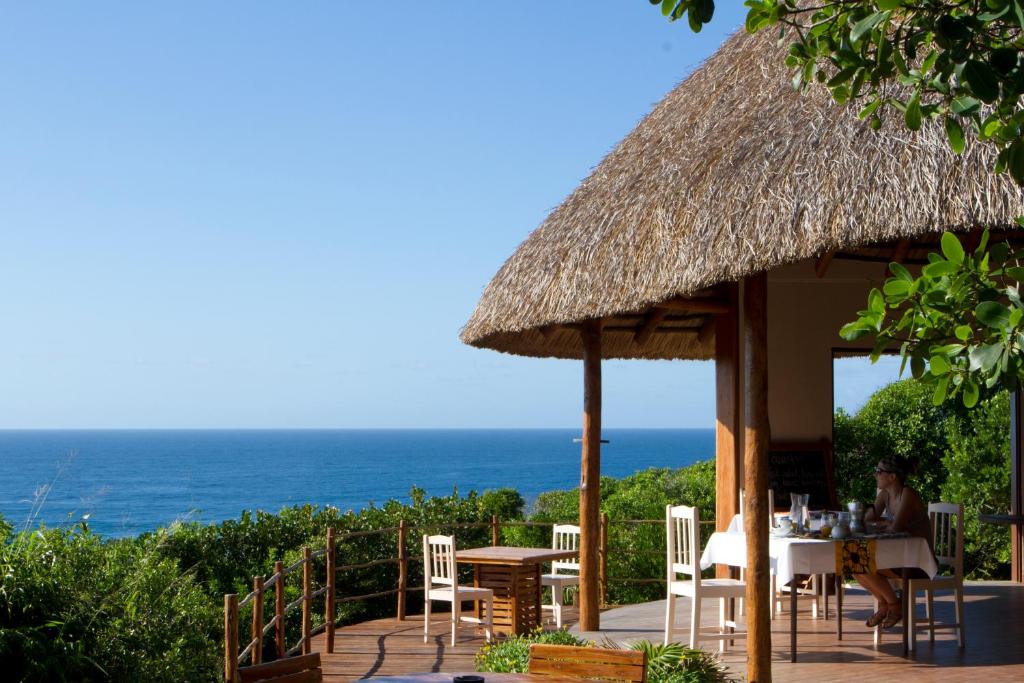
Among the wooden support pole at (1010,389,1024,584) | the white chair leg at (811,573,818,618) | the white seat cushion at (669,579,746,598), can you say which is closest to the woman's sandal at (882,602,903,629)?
the white chair leg at (811,573,818,618)

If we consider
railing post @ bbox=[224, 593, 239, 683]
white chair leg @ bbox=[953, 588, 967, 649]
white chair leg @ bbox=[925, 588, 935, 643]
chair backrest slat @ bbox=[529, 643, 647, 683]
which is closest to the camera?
chair backrest slat @ bbox=[529, 643, 647, 683]

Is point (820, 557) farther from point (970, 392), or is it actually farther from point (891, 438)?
point (891, 438)

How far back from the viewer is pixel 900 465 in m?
7.65

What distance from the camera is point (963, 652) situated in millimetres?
6965

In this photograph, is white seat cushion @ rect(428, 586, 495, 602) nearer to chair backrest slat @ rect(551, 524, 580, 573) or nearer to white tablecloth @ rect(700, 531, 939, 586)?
chair backrest slat @ rect(551, 524, 580, 573)

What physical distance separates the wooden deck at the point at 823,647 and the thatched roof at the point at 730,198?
7.69 feet

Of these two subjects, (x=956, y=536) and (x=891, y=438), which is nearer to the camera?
(x=956, y=536)

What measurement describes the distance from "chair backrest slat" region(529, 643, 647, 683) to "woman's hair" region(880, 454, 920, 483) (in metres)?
3.88

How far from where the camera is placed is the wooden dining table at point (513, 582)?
28.1ft

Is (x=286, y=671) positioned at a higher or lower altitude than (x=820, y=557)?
lower

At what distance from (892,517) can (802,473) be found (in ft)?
7.63

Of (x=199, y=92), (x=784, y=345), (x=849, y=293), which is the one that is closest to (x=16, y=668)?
(x=784, y=345)

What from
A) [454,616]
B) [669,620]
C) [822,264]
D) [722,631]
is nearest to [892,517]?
[722,631]

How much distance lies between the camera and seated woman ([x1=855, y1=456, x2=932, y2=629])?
7.20 meters
